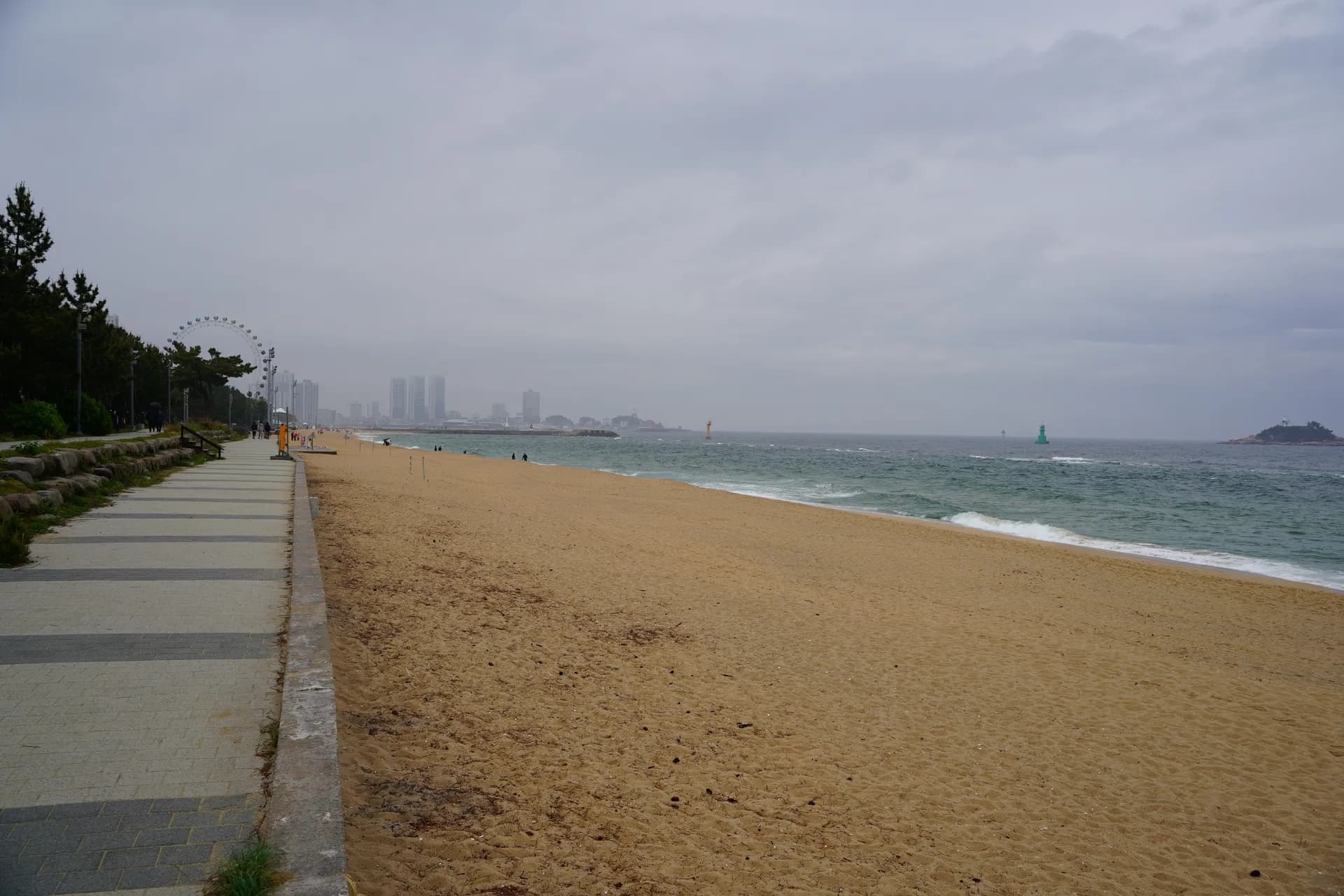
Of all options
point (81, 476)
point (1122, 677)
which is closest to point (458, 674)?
point (1122, 677)

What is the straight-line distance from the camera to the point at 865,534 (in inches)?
635

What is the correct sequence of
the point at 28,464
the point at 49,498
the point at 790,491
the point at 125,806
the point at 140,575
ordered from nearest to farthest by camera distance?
the point at 125,806
the point at 140,575
the point at 49,498
the point at 28,464
the point at 790,491

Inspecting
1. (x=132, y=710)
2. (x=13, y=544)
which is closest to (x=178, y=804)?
(x=132, y=710)

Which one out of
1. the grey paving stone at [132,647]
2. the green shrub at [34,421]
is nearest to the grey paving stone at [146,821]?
the grey paving stone at [132,647]

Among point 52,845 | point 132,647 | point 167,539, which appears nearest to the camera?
point 52,845

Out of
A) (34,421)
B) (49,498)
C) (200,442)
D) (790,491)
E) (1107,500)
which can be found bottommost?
(1107,500)

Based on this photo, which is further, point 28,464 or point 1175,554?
point 1175,554

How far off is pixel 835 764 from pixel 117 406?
47954 millimetres

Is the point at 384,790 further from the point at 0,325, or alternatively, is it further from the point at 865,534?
the point at 0,325

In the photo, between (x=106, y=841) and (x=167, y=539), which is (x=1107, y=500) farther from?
(x=106, y=841)

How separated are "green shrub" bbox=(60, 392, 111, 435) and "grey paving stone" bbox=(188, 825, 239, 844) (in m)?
25.9

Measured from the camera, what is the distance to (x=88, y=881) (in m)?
2.40

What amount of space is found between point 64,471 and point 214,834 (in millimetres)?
11348

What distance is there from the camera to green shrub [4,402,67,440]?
18.7 m
